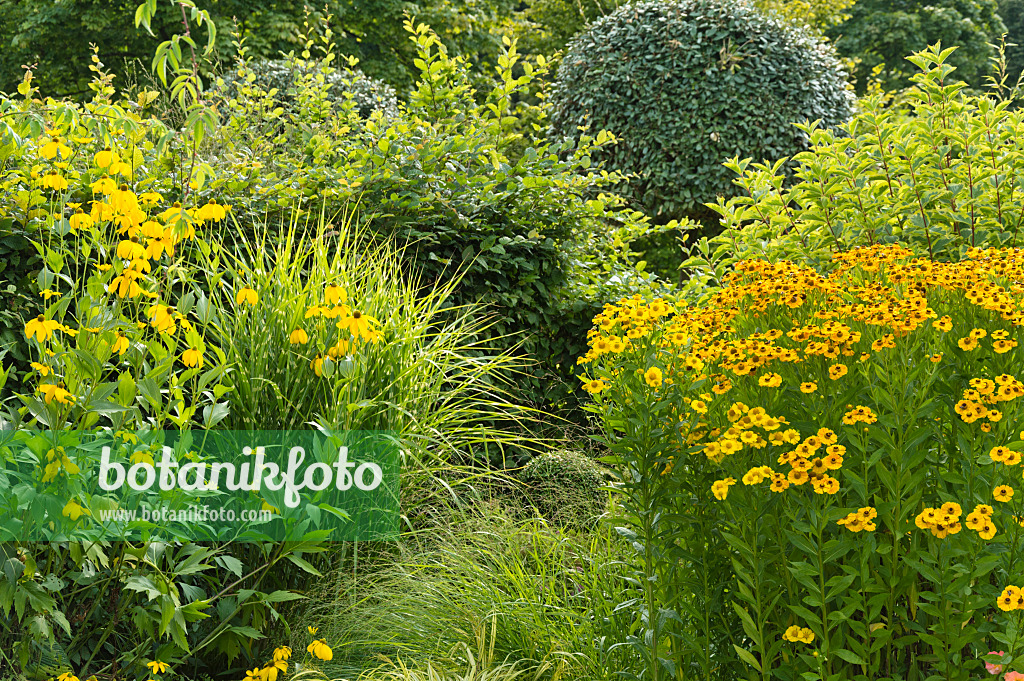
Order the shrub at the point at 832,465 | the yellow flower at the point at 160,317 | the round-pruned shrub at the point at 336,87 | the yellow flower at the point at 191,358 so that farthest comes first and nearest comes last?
the round-pruned shrub at the point at 336,87 < the yellow flower at the point at 191,358 < the yellow flower at the point at 160,317 < the shrub at the point at 832,465

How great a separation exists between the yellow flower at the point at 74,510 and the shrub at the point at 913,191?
250 centimetres

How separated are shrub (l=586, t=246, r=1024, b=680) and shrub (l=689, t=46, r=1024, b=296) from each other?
1.43 m

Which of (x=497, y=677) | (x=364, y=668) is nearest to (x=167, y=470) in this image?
(x=364, y=668)

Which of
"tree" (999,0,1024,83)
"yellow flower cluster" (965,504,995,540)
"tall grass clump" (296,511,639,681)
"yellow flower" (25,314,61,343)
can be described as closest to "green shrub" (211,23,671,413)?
"tall grass clump" (296,511,639,681)

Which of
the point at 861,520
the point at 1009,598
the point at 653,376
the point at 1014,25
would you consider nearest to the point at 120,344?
the point at 653,376

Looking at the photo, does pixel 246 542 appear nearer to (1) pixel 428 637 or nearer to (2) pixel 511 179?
(1) pixel 428 637

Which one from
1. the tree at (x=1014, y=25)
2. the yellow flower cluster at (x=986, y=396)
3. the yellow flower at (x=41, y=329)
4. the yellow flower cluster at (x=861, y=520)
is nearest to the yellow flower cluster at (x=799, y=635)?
the yellow flower cluster at (x=861, y=520)

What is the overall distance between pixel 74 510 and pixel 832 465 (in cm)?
170

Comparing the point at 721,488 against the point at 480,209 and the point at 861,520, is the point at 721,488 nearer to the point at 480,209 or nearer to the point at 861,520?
the point at 861,520

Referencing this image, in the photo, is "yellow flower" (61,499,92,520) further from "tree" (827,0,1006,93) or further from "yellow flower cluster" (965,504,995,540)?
"tree" (827,0,1006,93)

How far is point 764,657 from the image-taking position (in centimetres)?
178

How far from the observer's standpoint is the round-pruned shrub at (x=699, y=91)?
7938 millimetres

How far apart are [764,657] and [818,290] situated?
91 centimetres

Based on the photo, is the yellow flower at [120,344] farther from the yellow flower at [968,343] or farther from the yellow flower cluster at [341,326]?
the yellow flower at [968,343]
